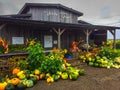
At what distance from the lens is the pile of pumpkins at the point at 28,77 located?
703cm

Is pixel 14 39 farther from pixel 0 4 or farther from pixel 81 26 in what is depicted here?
pixel 0 4

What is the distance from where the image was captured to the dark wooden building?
11695mm

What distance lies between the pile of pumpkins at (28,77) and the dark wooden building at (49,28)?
12.3ft

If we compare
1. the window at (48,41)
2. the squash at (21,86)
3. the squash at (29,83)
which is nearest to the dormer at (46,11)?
the window at (48,41)

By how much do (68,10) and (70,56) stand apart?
9407 mm

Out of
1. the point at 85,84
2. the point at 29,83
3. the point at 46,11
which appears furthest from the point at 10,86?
the point at 46,11

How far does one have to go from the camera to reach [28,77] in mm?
7910

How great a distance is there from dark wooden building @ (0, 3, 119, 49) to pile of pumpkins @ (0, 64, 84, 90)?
12.3 ft

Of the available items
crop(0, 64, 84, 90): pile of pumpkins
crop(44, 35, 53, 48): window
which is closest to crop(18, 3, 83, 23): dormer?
crop(44, 35, 53, 48): window

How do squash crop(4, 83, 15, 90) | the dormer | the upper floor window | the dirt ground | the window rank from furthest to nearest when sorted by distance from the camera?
1. the upper floor window
2. the dormer
3. the window
4. the dirt ground
5. squash crop(4, 83, 15, 90)

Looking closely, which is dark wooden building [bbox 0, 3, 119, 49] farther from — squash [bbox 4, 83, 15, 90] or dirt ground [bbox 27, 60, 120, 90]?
dirt ground [bbox 27, 60, 120, 90]

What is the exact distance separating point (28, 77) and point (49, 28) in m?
7.67

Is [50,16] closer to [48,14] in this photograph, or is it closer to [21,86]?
[48,14]

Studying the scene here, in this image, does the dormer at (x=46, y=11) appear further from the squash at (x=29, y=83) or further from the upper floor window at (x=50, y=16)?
the squash at (x=29, y=83)
